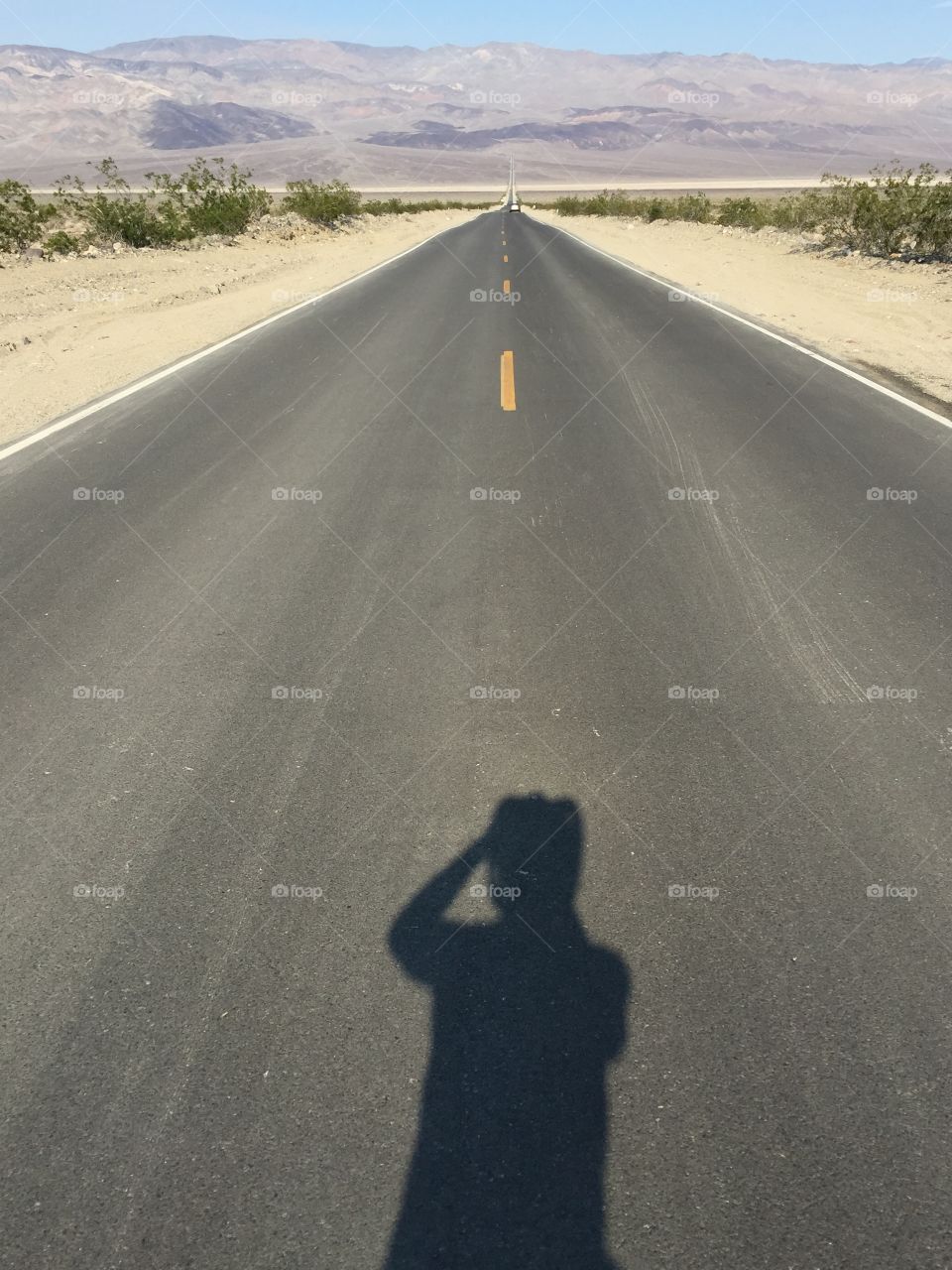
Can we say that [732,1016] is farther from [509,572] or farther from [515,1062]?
[509,572]

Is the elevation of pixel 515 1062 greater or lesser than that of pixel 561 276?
lesser

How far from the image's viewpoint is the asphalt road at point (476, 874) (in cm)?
208

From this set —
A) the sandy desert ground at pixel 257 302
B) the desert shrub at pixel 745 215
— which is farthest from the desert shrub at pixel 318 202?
the desert shrub at pixel 745 215

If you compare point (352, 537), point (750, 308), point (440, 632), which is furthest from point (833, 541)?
point (750, 308)

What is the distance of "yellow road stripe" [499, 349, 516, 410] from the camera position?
30.1ft

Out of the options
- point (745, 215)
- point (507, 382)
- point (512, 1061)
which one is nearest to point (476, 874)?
point (512, 1061)

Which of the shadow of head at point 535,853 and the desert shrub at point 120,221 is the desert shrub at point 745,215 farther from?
the shadow of head at point 535,853

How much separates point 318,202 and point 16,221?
53.0ft

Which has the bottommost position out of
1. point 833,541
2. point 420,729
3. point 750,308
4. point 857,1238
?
point 857,1238

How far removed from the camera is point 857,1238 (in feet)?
6.53

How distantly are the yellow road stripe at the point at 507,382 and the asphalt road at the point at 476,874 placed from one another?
284 centimetres

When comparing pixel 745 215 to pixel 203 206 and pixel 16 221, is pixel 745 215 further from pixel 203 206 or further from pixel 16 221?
pixel 16 221

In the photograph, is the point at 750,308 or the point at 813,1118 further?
the point at 750,308

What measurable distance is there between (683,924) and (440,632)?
2.33 m
